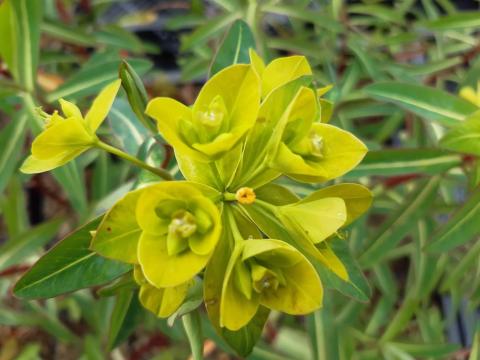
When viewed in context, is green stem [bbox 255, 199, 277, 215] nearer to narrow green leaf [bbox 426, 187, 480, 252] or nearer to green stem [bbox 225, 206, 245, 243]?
green stem [bbox 225, 206, 245, 243]

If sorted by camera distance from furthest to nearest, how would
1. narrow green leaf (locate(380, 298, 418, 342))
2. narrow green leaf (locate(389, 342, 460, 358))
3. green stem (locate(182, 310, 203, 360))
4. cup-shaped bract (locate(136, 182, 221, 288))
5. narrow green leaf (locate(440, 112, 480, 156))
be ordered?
narrow green leaf (locate(380, 298, 418, 342))
narrow green leaf (locate(389, 342, 460, 358))
narrow green leaf (locate(440, 112, 480, 156))
green stem (locate(182, 310, 203, 360))
cup-shaped bract (locate(136, 182, 221, 288))

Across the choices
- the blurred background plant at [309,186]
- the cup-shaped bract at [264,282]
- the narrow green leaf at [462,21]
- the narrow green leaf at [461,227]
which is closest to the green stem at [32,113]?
the blurred background plant at [309,186]

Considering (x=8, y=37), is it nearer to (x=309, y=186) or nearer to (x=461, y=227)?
(x=309, y=186)

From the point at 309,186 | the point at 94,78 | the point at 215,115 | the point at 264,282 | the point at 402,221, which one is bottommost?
the point at 402,221

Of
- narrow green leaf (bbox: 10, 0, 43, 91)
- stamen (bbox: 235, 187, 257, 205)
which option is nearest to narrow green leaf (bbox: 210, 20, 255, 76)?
stamen (bbox: 235, 187, 257, 205)

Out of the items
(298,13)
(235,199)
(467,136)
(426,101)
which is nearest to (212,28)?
(298,13)

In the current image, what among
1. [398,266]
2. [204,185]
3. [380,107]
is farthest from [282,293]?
[398,266]
